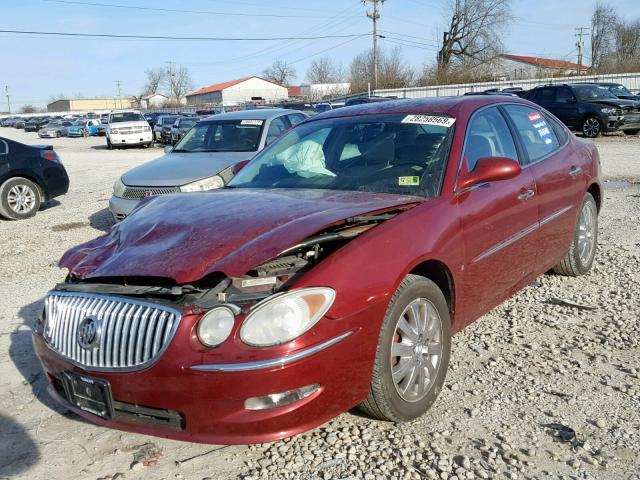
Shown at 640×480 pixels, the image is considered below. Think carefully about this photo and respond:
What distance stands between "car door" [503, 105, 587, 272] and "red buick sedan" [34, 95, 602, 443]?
0.60ft

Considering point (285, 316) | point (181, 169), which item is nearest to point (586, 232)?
point (285, 316)

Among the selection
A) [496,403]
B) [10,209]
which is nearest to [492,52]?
[10,209]

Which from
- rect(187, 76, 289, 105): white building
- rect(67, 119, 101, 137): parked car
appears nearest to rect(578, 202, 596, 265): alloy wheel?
rect(67, 119, 101, 137): parked car

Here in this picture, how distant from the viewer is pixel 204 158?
28.5 feet

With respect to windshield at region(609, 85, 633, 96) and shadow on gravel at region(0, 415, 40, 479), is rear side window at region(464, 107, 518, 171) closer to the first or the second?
shadow on gravel at region(0, 415, 40, 479)

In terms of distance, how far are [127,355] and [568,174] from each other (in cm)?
373

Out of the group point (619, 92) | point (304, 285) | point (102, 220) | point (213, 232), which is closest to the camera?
point (304, 285)

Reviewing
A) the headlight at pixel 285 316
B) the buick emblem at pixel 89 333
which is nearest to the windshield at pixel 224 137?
the buick emblem at pixel 89 333

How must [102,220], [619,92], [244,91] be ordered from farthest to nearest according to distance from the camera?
1. [244,91]
2. [619,92]
3. [102,220]

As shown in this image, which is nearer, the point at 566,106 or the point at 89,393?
the point at 89,393

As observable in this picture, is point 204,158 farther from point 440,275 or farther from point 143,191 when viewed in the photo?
point 440,275

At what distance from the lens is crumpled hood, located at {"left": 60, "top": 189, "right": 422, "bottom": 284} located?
9.21ft

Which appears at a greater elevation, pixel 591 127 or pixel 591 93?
pixel 591 93

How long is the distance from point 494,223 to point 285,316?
1.78m
